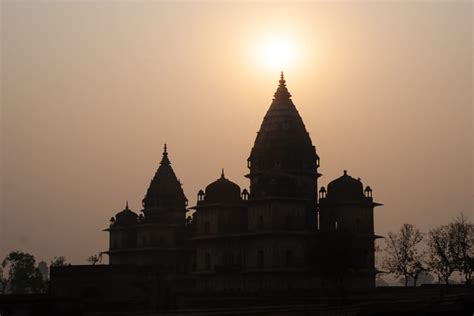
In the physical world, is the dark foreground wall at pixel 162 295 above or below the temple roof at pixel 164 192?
below

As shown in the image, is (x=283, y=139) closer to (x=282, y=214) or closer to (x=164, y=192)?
(x=282, y=214)

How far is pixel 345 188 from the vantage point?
79.3 m

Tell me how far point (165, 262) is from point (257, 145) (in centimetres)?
1687

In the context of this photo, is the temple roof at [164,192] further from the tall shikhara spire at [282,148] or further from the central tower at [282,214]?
the central tower at [282,214]

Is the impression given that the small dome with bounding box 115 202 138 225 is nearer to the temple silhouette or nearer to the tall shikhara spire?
the temple silhouette

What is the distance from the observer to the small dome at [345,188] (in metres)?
79.0

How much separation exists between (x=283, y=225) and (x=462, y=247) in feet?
50.2

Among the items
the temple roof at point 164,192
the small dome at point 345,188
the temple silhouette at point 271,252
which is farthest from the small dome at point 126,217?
the small dome at point 345,188

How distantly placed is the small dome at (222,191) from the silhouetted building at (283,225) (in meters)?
0.08

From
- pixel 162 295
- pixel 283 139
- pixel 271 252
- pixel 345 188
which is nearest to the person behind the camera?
pixel 162 295

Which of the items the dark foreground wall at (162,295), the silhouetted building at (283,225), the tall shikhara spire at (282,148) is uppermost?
the tall shikhara spire at (282,148)

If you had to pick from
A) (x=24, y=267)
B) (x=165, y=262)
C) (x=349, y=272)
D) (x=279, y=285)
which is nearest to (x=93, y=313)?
(x=279, y=285)

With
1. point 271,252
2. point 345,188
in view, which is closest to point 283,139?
point 345,188

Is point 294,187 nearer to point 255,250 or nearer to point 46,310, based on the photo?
point 255,250
